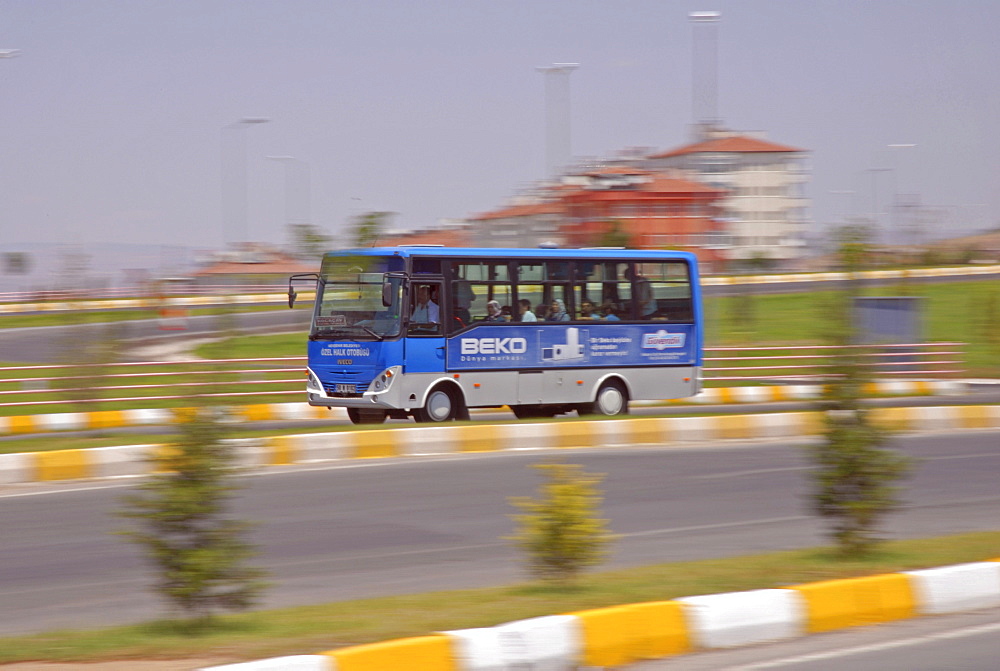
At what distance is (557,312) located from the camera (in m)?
19.0

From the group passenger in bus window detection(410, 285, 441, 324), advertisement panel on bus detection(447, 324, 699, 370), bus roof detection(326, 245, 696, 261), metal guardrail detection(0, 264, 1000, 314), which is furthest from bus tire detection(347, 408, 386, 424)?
metal guardrail detection(0, 264, 1000, 314)

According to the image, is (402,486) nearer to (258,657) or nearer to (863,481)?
(863,481)

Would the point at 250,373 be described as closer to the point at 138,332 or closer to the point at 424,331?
the point at 424,331

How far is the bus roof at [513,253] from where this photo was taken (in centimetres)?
1759

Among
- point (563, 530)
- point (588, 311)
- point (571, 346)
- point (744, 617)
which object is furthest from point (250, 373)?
point (744, 617)

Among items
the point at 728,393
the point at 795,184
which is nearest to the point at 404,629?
the point at 728,393

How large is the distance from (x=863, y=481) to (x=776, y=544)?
1.96 metres

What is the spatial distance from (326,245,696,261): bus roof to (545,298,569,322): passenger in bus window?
77 centimetres

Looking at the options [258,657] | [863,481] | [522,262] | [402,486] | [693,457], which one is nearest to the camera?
[258,657]

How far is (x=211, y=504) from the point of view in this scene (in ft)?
17.4

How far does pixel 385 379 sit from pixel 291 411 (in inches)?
178

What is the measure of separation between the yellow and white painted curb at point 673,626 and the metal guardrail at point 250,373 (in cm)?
139

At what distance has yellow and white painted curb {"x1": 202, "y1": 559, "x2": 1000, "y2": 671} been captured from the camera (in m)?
5.16

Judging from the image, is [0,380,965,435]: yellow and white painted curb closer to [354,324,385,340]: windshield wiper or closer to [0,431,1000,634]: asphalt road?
[354,324,385,340]: windshield wiper
